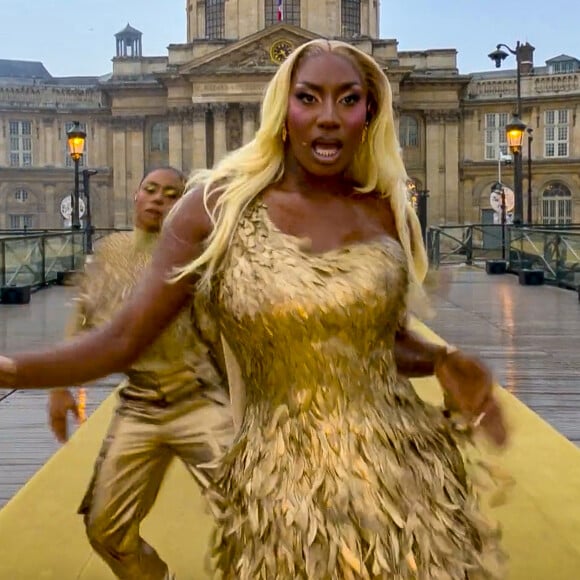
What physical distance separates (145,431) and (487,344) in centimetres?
946

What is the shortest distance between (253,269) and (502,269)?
2623cm

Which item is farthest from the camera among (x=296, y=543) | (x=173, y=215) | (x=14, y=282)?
(x=14, y=282)

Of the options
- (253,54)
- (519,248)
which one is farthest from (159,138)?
(519,248)

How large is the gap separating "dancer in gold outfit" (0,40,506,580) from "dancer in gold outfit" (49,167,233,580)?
4.12 ft

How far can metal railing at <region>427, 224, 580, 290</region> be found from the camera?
21.7 metres

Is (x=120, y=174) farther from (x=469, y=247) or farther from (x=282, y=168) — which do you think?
(x=282, y=168)

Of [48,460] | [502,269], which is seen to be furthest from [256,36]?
[48,460]

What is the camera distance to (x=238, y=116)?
62.4 m

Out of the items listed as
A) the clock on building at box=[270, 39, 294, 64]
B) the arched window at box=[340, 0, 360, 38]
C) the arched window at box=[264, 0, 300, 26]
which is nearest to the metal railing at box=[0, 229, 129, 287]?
the clock on building at box=[270, 39, 294, 64]

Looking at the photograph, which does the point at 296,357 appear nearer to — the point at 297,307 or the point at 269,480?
the point at 297,307

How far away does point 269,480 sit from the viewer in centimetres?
203

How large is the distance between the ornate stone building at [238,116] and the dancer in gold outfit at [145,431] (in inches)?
2301

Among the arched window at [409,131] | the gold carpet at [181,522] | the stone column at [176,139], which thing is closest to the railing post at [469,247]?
the gold carpet at [181,522]

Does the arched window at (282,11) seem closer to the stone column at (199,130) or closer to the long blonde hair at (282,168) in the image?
the stone column at (199,130)
